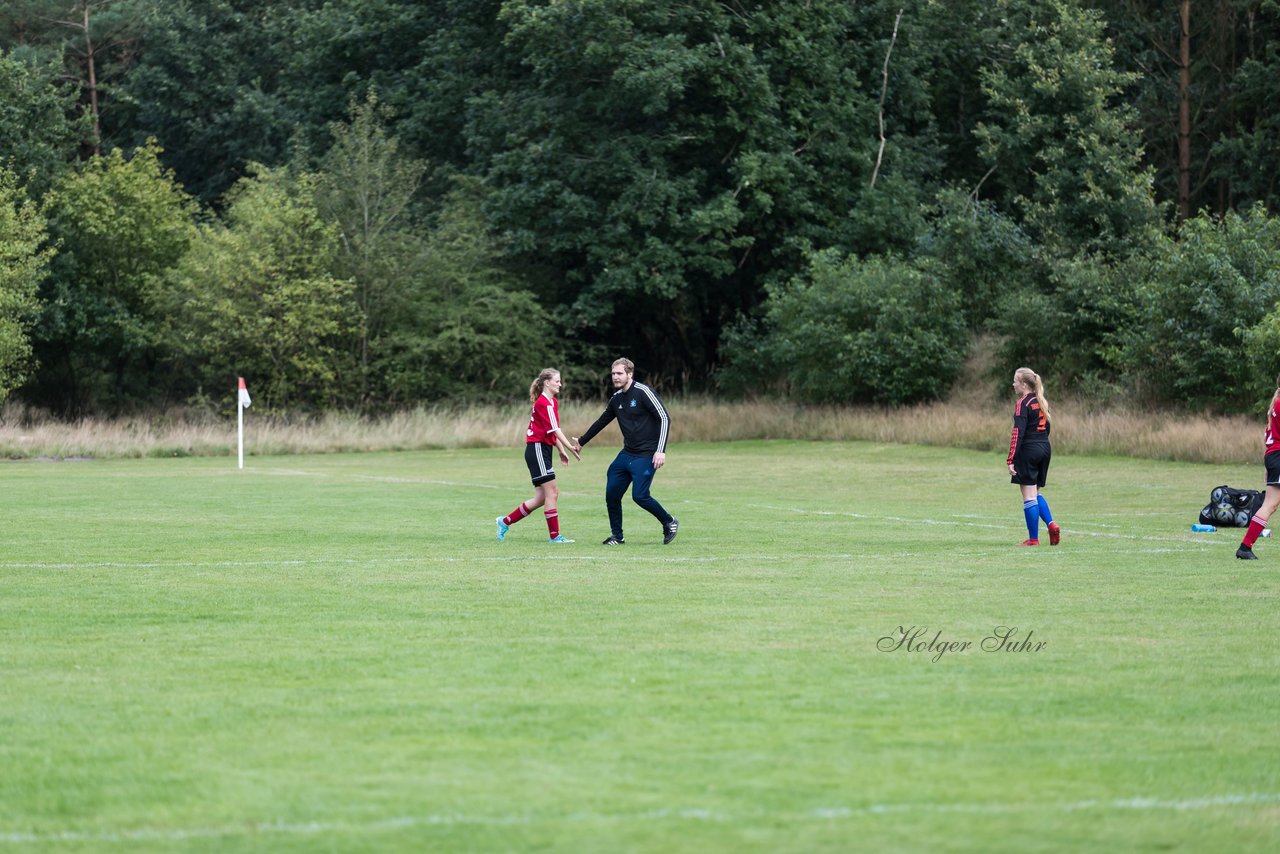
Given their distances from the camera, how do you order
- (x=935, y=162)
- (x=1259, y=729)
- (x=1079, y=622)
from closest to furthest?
(x=1259, y=729) → (x=1079, y=622) → (x=935, y=162)

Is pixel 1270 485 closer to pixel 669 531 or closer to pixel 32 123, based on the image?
pixel 669 531

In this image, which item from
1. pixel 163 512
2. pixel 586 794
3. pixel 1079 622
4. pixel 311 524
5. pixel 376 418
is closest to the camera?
pixel 586 794

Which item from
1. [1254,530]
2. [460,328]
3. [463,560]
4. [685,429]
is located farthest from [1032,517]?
[460,328]

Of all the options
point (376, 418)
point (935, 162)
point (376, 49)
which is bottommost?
point (376, 418)

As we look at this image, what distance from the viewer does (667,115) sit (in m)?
56.1

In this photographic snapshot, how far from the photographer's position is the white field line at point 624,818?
5.88m

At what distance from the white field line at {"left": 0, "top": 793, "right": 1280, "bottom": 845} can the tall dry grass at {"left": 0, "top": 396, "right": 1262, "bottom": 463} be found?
29491 millimetres

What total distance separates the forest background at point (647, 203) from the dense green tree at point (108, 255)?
0.41 ft

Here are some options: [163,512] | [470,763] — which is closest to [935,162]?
[163,512]

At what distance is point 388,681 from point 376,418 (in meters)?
45.2

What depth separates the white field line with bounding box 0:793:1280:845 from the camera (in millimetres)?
5883

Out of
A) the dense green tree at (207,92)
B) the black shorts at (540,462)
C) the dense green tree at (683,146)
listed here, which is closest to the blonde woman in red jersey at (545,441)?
the black shorts at (540,462)

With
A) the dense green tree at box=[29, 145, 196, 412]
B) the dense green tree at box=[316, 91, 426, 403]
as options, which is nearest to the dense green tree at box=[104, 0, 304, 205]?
the dense green tree at box=[29, 145, 196, 412]

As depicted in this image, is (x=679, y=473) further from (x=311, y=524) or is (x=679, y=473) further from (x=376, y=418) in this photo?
(x=376, y=418)
